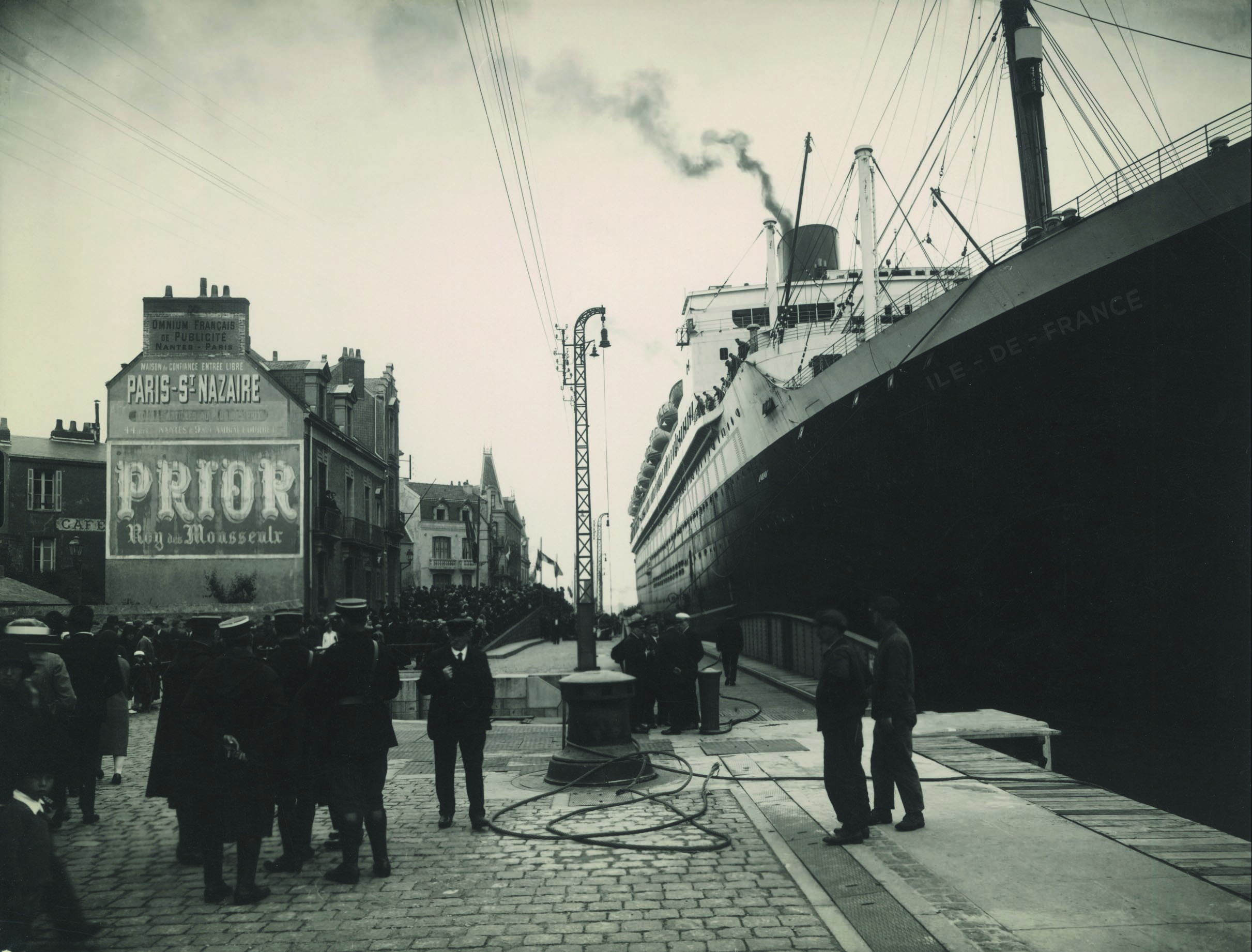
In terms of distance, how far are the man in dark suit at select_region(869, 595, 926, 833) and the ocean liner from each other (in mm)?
5342

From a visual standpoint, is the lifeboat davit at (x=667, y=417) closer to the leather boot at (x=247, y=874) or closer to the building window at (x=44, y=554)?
the building window at (x=44, y=554)

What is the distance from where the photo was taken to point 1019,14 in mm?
13711

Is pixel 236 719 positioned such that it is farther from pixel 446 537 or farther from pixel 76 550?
pixel 446 537

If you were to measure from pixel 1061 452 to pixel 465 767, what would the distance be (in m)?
8.63

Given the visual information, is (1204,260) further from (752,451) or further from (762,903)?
(752,451)

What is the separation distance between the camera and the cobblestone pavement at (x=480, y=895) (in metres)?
4.31

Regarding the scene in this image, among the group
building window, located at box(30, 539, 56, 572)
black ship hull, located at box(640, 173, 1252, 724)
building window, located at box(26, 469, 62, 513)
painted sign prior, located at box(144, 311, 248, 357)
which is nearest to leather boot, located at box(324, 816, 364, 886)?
black ship hull, located at box(640, 173, 1252, 724)

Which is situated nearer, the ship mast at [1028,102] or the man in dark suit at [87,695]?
the man in dark suit at [87,695]

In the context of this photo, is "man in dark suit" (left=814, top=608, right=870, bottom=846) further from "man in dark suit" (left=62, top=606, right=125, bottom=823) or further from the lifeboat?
the lifeboat

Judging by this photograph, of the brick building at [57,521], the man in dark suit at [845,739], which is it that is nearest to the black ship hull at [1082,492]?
the man in dark suit at [845,739]

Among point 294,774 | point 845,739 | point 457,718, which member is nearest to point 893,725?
point 845,739

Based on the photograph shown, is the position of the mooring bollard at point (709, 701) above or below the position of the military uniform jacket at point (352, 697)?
below

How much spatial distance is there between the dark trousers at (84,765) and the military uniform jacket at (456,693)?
2603mm

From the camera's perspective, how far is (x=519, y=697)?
14.9 meters
